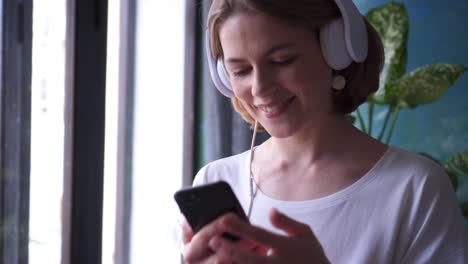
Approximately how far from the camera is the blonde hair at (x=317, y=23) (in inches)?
34.2

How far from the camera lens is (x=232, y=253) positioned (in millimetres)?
648

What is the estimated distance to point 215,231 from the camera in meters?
0.68

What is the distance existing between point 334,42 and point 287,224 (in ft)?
1.25

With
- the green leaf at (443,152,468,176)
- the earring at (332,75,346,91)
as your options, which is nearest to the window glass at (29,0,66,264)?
the earring at (332,75,346,91)

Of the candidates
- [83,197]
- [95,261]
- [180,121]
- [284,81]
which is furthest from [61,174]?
[284,81]

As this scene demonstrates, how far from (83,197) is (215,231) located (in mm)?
1365

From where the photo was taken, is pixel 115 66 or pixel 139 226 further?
pixel 139 226

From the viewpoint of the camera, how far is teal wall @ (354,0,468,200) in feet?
6.11

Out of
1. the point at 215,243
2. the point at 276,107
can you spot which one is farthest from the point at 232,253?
the point at 276,107

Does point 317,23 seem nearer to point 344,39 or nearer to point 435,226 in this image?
point 344,39

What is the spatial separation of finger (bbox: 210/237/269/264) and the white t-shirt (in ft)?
0.90

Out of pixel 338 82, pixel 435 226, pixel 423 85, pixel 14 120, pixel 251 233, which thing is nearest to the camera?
pixel 251 233

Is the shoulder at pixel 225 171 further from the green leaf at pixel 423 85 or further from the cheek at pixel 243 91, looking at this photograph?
the green leaf at pixel 423 85

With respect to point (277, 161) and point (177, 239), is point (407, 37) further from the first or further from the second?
point (177, 239)
